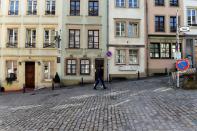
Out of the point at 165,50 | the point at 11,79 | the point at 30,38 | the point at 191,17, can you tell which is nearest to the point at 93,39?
the point at 30,38

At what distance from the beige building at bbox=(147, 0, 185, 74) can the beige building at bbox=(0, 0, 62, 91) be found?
33.7ft

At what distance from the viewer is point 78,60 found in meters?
24.7

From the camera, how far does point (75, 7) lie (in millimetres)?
25391

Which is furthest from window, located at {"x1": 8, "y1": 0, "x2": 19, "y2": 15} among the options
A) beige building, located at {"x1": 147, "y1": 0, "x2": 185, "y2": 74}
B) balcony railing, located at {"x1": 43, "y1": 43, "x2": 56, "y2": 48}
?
beige building, located at {"x1": 147, "y1": 0, "x2": 185, "y2": 74}

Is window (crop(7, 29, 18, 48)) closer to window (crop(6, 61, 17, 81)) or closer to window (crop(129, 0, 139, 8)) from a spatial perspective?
window (crop(6, 61, 17, 81))

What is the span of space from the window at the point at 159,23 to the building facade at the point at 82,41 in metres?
6.04

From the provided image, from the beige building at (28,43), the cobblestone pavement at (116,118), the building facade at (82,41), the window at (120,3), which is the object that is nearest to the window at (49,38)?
the beige building at (28,43)

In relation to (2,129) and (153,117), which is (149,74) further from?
(2,129)

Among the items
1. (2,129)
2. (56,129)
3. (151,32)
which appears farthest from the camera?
(151,32)

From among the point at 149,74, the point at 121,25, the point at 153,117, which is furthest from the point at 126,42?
the point at 153,117

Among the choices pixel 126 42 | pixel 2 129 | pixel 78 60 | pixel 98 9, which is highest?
pixel 98 9

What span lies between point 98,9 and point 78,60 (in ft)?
19.8

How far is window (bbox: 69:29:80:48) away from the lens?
24969 mm

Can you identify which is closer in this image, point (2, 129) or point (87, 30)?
point (2, 129)
